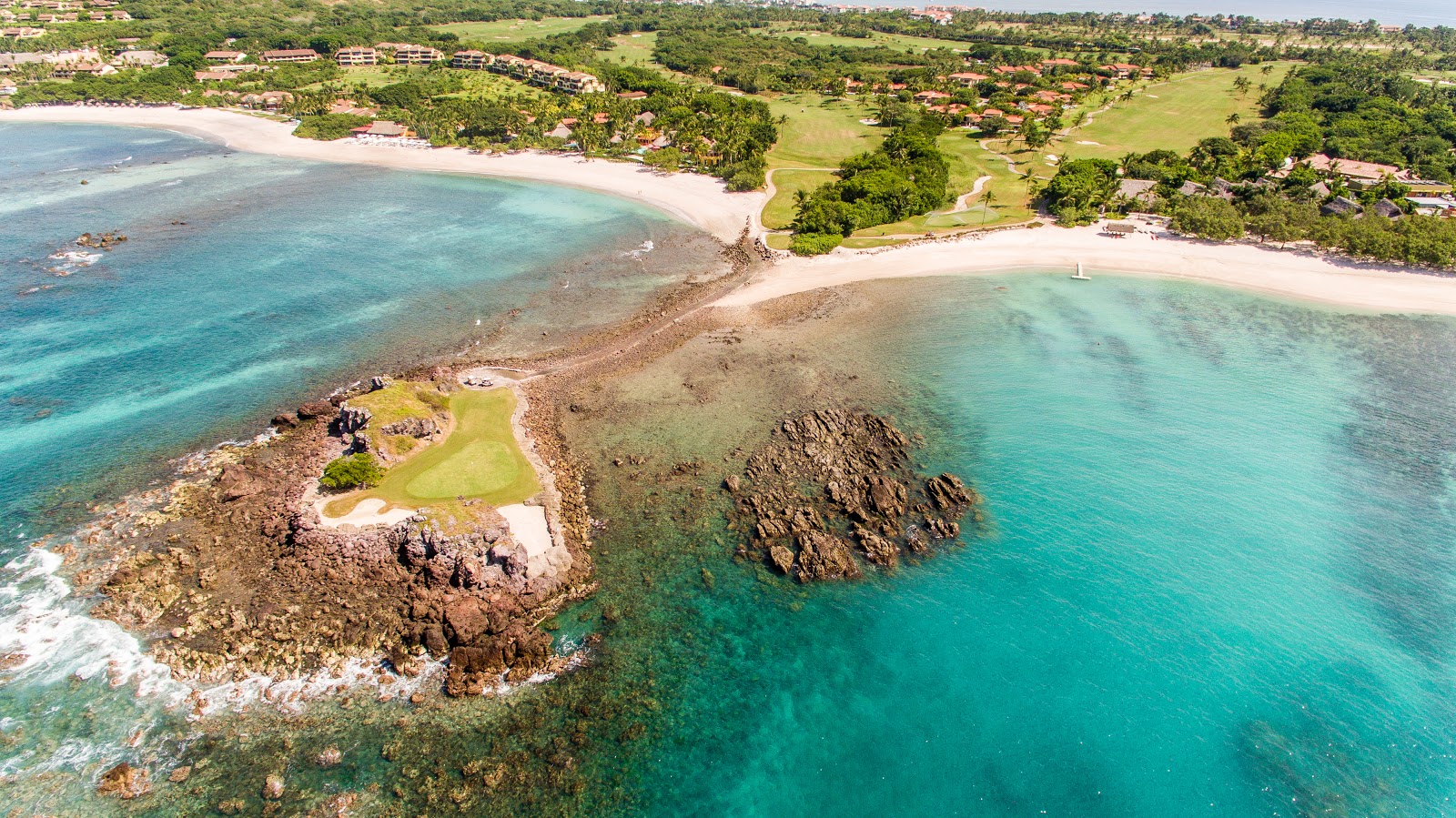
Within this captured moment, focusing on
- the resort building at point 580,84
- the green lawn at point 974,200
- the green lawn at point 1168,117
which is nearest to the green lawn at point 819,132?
the green lawn at point 974,200

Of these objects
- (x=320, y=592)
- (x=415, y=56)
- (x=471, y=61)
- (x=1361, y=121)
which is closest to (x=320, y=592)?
(x=320, y=592)

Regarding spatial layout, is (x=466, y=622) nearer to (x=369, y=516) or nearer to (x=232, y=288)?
(x=369, y=516)

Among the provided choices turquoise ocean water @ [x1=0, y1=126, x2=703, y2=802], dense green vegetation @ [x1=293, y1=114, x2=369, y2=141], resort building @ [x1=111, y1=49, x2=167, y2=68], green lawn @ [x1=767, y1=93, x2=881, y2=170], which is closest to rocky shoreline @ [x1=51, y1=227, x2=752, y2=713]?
turquoise ocean water @ [x1=0, y1=126, x2=703, y2=802]

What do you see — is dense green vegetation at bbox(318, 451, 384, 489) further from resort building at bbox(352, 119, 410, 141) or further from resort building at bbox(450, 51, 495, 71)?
resort building at bbox(450, 51, 495, 71)

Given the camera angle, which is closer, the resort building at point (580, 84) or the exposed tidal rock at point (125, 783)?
the exposed tidal rock at point (125, 783)

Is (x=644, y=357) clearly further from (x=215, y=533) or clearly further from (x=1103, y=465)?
(x=1103, y=465)

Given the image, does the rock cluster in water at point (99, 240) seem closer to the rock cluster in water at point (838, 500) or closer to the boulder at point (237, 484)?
the boulder at point (237, 484)
